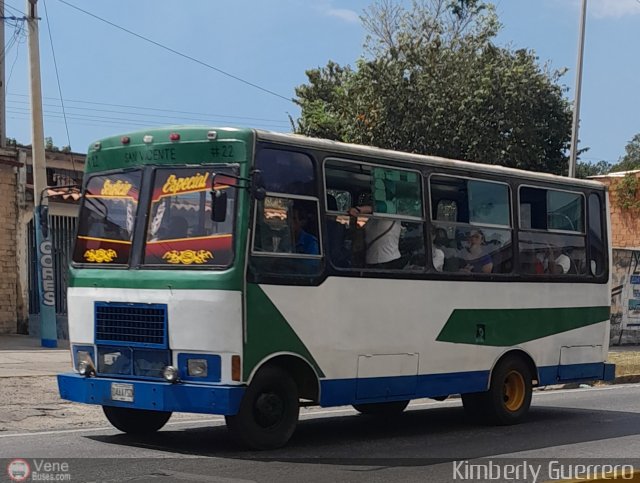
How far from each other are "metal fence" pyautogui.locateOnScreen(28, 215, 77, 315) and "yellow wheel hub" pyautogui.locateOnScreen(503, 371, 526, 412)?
13864 millimetres

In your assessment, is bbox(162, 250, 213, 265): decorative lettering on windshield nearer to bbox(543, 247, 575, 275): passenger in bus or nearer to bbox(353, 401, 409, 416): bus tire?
bbox(353, 401, 409, 416): bus tire

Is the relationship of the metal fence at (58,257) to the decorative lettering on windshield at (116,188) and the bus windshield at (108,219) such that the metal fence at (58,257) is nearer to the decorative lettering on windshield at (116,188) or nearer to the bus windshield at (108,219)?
the bus windshield at (108,219)

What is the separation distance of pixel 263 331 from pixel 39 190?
38.0 ft

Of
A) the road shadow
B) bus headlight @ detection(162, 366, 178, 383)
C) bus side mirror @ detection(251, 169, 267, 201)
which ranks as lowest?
the road shadow

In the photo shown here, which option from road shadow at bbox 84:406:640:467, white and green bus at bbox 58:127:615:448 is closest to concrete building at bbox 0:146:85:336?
road shadow at bbox 84:406:640:467

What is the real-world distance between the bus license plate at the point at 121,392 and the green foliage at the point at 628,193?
26.1m

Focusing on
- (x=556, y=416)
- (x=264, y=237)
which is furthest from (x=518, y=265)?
(x=264, y=237)

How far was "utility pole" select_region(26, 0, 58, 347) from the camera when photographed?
19812 mm

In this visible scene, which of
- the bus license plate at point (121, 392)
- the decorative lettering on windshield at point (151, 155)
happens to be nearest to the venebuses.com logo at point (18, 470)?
the bus license plate at point (121, 392)

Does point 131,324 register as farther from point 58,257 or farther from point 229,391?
point 58,257

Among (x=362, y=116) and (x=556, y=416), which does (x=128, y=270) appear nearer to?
(x=556, y=416)

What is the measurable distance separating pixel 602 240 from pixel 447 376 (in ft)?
12.3

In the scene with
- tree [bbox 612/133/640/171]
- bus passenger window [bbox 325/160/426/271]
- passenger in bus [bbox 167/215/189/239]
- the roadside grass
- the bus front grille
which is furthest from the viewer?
tree [bbox 612/133/640/171]

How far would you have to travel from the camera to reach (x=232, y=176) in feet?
29.8
